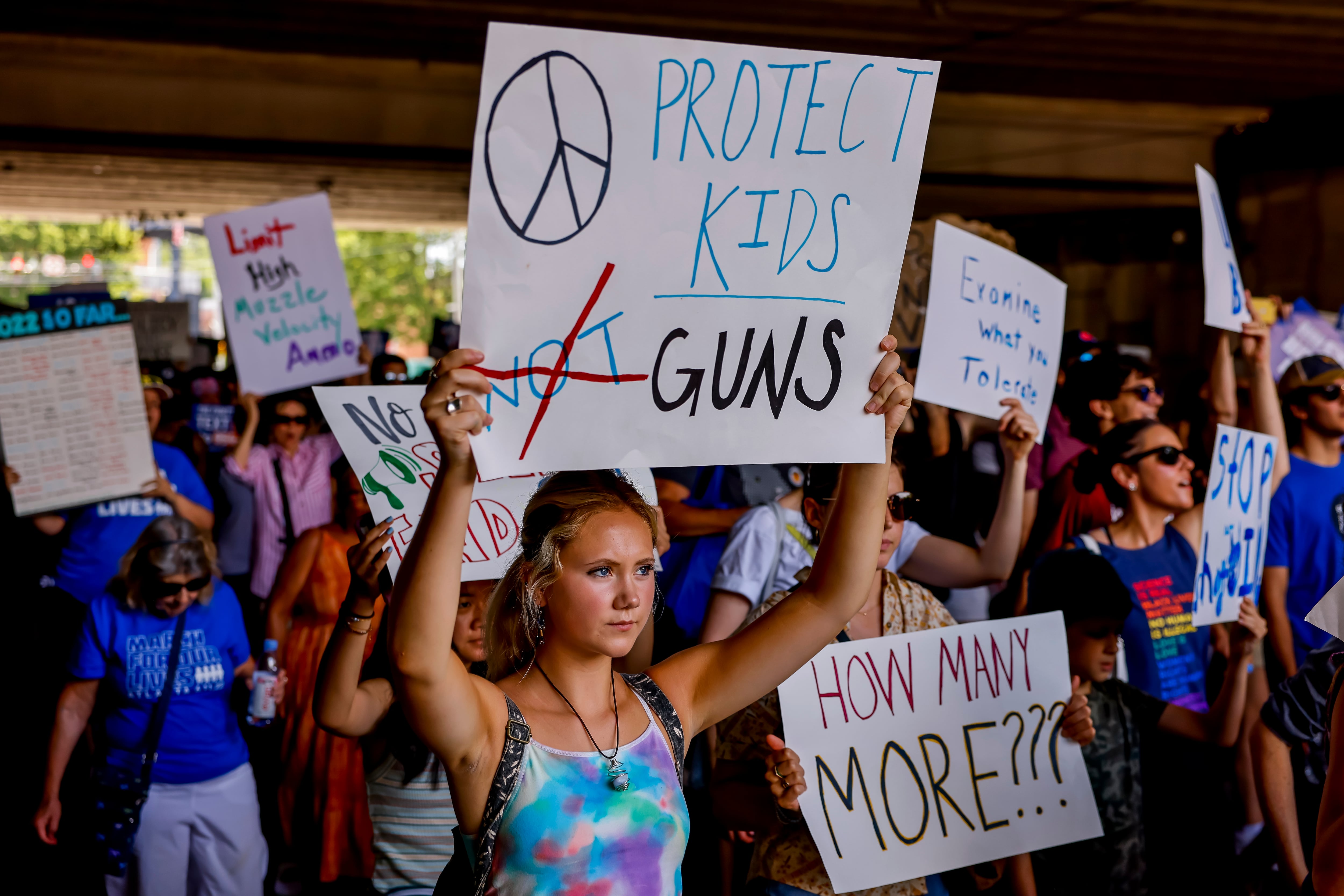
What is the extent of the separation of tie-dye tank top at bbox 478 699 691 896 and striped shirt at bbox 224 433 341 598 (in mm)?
4658

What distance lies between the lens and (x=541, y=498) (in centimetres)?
199

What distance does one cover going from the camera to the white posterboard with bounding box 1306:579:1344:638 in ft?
6.17

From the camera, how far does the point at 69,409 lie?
16.9 ft

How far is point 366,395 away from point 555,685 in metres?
1.20

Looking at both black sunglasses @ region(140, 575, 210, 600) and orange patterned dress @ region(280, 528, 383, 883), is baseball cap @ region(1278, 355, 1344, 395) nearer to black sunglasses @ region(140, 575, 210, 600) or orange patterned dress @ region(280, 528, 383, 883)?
orange patterned dress @ region(280, 528, 383, 883)

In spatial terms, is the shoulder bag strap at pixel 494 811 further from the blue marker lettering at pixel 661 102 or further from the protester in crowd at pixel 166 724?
the protester in crowd at pixel 166 724

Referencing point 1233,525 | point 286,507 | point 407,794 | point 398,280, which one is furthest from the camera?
point 398,280

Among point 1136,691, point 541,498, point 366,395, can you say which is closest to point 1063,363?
point 1136,691

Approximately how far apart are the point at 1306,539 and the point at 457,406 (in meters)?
4.09

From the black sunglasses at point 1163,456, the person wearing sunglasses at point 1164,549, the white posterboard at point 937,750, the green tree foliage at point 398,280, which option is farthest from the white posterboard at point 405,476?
the green tree foliage at point 398,280

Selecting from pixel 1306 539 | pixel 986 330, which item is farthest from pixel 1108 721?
pixel 1306 539

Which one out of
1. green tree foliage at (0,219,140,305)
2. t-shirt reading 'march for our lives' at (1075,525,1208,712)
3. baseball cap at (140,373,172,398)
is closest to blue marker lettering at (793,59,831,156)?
t-shirt reading 'march for our lives' at (1075,525,1208,712)

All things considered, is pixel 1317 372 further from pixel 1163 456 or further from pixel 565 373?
pixel 565 373

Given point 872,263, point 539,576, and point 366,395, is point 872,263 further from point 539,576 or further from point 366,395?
point 366,395
